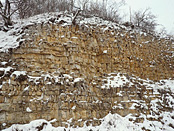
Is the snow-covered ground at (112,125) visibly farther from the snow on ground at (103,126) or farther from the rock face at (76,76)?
the rock face at (76,76)

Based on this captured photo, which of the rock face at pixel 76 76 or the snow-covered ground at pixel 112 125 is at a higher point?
the rock face at pixel 76 76

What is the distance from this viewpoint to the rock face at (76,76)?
23.2 ft

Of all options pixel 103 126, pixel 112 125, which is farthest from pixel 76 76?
pixel 112 125

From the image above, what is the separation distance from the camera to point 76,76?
8375 mm

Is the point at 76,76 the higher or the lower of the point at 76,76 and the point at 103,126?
the higher

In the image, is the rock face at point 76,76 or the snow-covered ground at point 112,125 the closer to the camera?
the snow-covered ground at point 112,125

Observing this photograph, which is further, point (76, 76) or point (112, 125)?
point (76, 76)

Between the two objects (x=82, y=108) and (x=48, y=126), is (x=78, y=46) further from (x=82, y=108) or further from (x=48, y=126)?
(x=48, y=126)

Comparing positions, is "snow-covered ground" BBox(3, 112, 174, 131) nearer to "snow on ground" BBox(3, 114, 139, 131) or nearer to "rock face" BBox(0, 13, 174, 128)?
"snow on ground" BBox(3, 114, 139, 131)

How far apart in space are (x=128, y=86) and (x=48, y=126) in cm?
529

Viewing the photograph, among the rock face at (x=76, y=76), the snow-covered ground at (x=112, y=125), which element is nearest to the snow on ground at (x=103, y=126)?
the snow-covered ground at (x=112, y=125)

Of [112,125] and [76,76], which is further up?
[76,76]

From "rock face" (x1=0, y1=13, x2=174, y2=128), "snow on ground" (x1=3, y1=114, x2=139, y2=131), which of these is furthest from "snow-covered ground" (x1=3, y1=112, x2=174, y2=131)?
"rock face" (x1=0, y1=13, x2=174, y2=128)

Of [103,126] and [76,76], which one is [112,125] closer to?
[103,126]
